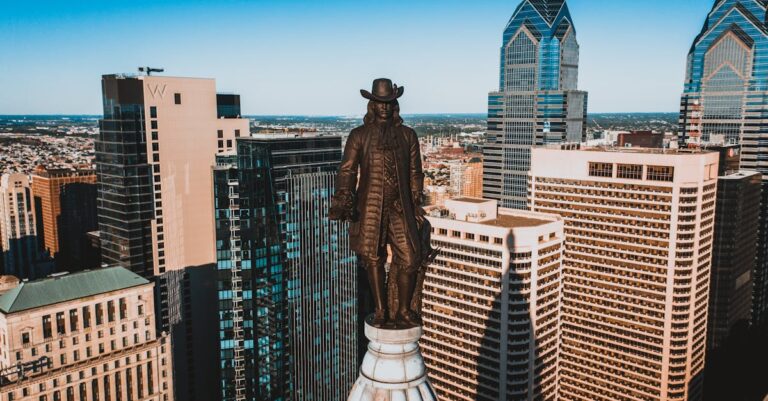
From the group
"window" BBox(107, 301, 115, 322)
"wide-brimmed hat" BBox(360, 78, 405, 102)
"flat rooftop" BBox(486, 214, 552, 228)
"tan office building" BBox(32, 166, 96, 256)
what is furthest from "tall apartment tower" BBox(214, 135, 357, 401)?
"tan office building" BBox(32, 166, 96, 256)

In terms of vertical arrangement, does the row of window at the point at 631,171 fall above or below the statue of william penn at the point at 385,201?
below

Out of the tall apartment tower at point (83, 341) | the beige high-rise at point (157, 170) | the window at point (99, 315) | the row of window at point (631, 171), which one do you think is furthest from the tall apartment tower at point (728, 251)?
the window at point (99, 315)

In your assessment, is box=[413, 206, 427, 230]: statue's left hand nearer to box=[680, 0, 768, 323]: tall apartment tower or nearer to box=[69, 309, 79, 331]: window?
box=[69, 309, 79, 331]: window

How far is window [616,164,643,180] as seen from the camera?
102 metres

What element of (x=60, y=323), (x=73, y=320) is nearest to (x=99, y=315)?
(x=73, y=320)

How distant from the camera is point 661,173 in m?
99.8

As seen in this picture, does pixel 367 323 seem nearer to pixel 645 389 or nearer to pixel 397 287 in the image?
pixel 397 287

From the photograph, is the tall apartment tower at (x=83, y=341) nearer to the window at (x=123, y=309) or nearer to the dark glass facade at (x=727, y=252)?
the window at (x=123, y=309)

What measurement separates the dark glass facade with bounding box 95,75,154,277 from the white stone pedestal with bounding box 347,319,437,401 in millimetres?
95780

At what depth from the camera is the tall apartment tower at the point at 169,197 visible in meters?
101

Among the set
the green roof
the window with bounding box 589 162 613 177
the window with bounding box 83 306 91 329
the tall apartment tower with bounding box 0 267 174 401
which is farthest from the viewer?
the window with bounding box 589 162 613 177

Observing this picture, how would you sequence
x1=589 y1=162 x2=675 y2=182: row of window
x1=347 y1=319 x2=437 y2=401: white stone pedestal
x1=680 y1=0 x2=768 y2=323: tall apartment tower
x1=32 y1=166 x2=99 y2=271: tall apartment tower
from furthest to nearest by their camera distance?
x1=32 y1=166 x2=99 y2=271: tall apartment tower < x1=680 y1=0 x2=768 y2=323: tall apartment tower < x1=589 y1=162 x2=675 y2=182: row of window < x1=347 y1=319 x2=437 y2=401: white stone pedestal

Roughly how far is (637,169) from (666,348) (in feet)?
91.1

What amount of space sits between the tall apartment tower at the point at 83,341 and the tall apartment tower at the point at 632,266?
67423 millimetres
